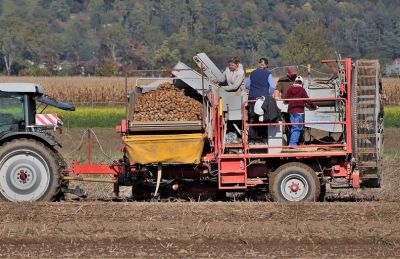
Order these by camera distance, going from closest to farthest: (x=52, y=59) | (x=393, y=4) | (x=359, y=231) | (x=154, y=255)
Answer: (x=154, y=255) < (x=359, y=231) < (x=52, y=59) < (x=393, y=4)

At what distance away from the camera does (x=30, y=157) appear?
15.2m

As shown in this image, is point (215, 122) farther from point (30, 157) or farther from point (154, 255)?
point (154, 255)

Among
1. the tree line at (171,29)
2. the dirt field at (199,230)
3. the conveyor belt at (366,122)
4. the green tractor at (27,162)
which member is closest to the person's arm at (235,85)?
the conveyor belt at (366,122)

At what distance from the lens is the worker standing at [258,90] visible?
15.8 m

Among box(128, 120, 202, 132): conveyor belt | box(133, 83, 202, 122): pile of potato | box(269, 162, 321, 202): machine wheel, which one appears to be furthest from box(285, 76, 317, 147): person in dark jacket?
box(128, 120, 202, 132): conveyor belt

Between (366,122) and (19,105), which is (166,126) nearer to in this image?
(19,105)

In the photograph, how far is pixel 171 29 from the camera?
16700cm

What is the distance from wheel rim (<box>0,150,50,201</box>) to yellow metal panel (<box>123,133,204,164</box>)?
143 cm

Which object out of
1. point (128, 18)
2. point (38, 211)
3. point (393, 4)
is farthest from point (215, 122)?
point (393, 4)

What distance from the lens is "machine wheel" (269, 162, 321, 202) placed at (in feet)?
50.9

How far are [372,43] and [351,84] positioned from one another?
442 feet

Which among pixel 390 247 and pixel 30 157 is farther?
pixel 30 157

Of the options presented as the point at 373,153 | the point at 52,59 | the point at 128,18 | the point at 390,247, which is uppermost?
the point at 128,18

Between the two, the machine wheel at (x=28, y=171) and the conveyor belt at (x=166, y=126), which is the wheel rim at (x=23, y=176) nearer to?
the machine wheel at (x=28, y=171)
